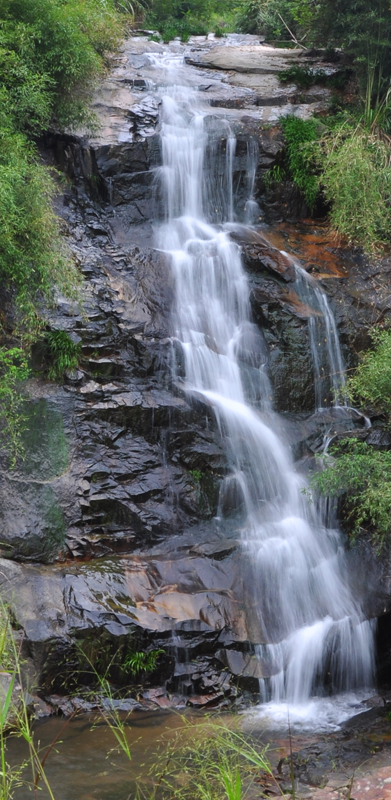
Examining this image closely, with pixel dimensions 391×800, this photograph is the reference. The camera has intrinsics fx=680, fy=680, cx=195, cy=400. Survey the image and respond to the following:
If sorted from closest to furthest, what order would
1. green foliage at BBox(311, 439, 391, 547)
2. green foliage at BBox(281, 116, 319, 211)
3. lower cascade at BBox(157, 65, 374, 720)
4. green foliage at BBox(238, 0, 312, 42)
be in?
lower cascade at BBox(157, 65, 374, 720), green foliage at BBox(311, 439, 391, 547), green foliage at BBox(281, 116, 319, 211), green foliage at BBox(238, 0, 312, 42)

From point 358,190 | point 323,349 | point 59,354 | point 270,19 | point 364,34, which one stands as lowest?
point 323,349

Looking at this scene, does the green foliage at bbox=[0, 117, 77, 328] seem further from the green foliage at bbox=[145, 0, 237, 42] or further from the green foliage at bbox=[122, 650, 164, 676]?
the green foliage at bbox=[145, 0, 237, 42]

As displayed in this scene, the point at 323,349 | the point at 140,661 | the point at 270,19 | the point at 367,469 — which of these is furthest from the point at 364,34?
the point at 140,661

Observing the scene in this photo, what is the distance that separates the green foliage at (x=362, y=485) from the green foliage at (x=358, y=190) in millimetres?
4516

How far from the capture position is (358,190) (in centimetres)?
1152

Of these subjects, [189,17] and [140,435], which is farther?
[189,17]

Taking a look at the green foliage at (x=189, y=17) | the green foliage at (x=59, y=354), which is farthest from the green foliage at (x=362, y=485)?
the green foliage at (x=189, y=17)

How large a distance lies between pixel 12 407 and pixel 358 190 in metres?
7.16

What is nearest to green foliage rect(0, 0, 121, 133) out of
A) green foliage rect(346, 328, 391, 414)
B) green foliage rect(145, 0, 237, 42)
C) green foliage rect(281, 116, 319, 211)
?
green foliage rect(281, 116, 319, 211)

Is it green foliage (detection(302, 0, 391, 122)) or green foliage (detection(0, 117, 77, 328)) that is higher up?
green foliage (detection(302, 0, 391, 122))

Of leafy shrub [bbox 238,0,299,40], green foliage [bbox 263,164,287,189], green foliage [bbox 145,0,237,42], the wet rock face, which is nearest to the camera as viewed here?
the wet rock face

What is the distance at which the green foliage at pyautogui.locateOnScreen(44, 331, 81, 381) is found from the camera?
8.80 metres

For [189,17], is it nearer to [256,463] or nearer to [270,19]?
[270,19]

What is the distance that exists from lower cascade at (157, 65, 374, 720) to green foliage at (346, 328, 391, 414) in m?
0.63
